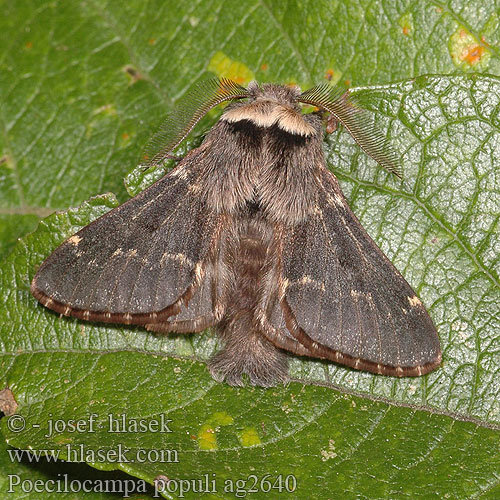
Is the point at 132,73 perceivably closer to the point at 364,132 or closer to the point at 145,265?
the point at 145,265

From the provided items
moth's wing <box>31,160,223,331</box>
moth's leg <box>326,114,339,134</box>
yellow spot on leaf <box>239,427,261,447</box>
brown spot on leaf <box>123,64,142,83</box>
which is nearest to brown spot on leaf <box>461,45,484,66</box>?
moth's leg <box>326,114,339,134</box>

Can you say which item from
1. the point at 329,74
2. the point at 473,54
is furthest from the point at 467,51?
the point at 329,74

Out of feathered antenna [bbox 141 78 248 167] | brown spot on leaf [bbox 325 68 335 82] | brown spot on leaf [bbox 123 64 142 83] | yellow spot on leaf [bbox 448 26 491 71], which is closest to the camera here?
feathered antenna [bbox 141 78 248 167]

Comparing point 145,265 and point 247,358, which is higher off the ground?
point 145,265

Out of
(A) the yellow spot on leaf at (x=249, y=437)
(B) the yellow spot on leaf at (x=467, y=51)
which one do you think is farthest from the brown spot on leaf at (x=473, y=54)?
(A) the yellow spot on leaf at (x=249, y=437)

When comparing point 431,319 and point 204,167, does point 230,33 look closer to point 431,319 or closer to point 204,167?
point 204,167

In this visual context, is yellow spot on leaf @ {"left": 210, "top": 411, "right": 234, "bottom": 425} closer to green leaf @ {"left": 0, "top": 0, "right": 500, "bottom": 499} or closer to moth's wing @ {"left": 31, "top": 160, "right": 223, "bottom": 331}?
Result: green leaf @ {"left": 0, "top": 0, "right": 500, "bottom": 499}

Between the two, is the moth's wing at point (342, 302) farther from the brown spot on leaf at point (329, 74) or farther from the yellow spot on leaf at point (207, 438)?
the brown spot on leaf at point (329, 74)
